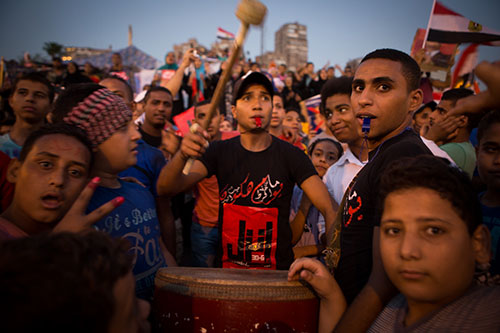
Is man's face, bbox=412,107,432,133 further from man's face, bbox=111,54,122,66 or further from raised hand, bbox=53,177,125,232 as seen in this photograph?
man's face, bbox=111,54,122,66

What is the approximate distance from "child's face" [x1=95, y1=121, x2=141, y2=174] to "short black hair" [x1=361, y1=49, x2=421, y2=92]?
5.75 ft

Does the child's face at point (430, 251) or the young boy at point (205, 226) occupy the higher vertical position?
the child's face at point (430, 251)

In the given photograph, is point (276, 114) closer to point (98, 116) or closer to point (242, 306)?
point (98, 116)

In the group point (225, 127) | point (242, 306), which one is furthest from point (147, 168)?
point (225, 127)

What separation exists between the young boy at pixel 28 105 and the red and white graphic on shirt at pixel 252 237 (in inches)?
93.4

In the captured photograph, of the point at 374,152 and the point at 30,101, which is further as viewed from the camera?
the point at 30,101

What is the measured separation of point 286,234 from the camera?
2.71 meters

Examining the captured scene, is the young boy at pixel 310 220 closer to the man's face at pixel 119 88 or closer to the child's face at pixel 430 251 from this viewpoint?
the child's face at pixel 430 251

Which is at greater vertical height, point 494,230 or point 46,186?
point 46,186

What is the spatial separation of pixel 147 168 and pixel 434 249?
9.73 ft

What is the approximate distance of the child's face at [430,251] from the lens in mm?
1209

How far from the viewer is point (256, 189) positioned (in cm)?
270

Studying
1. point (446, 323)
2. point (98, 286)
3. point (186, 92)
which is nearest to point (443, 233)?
point (446, 323)

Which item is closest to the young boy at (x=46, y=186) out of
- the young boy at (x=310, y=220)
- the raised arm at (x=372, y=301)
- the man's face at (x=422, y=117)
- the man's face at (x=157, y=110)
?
the raised arm at (x=372, y=301)
